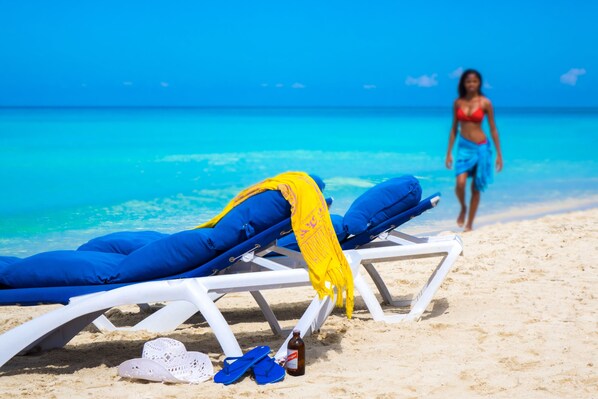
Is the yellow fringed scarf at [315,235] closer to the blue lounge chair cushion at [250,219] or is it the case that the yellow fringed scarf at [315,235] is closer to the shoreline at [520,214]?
the blue lounge chair cushion at [250,219]

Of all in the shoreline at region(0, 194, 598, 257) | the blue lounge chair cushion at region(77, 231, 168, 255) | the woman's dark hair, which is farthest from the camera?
the shoreline at region(0, 194, 598, 257)

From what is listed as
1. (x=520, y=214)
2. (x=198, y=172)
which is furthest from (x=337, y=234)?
(x=198, y=172)

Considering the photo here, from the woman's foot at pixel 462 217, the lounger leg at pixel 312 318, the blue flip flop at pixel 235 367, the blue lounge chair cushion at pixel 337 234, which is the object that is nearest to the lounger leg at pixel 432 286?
the blue lounge chair cushion at pixel 337 234

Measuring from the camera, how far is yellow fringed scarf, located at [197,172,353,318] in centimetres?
379

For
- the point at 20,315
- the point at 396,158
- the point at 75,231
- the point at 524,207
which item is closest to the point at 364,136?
the point at 396,158

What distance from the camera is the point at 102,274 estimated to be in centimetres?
376

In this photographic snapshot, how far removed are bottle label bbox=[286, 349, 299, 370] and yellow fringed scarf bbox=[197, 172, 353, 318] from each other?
0.98 ft

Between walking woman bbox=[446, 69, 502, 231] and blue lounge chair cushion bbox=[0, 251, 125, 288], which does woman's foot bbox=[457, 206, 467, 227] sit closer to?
walking woman bbox=[446, 69, 502, 231]

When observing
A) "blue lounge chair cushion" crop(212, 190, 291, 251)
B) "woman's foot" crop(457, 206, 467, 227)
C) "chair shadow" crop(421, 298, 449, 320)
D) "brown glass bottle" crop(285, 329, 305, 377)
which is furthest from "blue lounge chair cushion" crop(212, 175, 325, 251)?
"woman's foot" crop(457, 206, 467, 227)

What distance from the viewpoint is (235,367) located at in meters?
3.53

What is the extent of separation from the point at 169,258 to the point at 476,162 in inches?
211

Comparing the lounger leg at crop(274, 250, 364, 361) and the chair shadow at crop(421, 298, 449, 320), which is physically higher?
the lounger leg at crop(274, 250, 364, 361)

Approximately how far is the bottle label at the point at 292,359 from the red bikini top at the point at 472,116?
17.6ft

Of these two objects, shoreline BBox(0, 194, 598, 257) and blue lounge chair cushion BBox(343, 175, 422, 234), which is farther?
shoreline BBox(0, 194, 598, 257)
